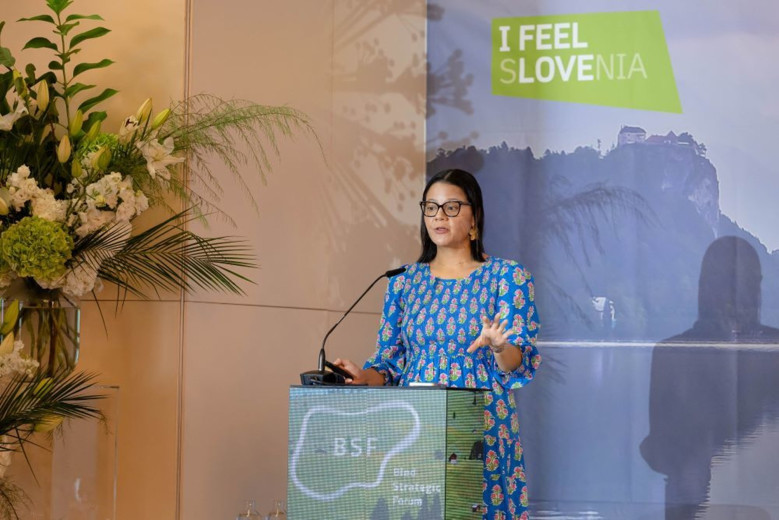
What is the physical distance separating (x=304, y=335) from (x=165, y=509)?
3.14 feet

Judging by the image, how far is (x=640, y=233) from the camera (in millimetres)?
4562

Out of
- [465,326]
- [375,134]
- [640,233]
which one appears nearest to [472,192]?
[465,326]

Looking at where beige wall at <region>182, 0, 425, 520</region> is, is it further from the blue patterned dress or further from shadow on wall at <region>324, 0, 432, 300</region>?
the blue patterned dress

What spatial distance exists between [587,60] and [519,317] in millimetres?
2313

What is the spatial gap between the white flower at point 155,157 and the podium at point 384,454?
0.84 meters

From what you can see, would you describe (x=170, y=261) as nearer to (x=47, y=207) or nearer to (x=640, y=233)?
(x=47, y=207)

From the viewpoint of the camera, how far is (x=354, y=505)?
2125 mm

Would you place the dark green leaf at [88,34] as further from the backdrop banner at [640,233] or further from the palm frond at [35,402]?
the backdrop banner at [640,233]

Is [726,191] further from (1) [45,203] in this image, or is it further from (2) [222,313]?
(1) [45,203]

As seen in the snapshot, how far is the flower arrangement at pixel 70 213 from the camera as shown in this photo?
8.42 ft

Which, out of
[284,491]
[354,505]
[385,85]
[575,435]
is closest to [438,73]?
[385,85]

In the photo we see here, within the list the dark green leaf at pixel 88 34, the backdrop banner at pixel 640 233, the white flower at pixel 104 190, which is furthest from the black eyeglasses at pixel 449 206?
the backdrop banner at pixel 640 233

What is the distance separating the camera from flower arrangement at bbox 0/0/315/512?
2.57m

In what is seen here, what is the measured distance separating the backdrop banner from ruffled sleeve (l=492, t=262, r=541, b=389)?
1901 mm
